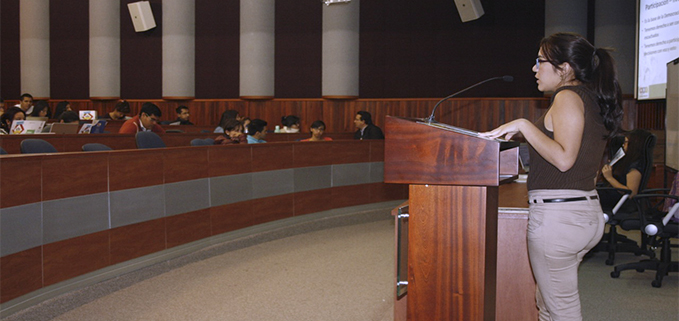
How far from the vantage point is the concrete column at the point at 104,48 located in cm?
1468

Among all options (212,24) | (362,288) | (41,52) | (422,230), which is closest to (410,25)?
Result: (212,24)

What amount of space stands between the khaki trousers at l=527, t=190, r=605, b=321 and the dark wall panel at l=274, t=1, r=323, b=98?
1263 cm

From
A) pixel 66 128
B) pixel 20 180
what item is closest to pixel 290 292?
pixel 20 180

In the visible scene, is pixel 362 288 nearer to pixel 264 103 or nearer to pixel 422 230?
pixel 422 230

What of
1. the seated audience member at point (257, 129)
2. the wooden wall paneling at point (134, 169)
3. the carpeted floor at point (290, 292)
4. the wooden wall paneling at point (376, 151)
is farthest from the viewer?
the wooden wall paneling at point (376, 151)

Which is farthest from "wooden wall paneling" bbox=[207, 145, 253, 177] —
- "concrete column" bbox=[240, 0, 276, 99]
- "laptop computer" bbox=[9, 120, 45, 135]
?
"concrete column" bbox=[240, 0, 276, 99]

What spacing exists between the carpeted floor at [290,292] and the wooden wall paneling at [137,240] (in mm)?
213

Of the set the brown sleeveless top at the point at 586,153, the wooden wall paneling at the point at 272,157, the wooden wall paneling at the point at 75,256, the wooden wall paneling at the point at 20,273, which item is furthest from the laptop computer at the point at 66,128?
the brown sleeveless top at the point at 586,153

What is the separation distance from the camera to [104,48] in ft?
48.5

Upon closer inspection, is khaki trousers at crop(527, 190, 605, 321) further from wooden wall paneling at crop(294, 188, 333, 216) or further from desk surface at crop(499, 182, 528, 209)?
wooden wall paneling at crop(294, 188, 333, 216)

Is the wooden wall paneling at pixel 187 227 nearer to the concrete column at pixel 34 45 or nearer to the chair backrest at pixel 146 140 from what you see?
the chair backrest at pixel 146 140

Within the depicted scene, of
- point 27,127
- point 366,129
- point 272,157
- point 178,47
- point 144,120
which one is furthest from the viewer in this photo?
point 178,47

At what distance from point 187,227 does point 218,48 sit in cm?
1041

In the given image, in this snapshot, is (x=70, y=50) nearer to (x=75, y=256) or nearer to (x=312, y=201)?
(x=312, y=201)
